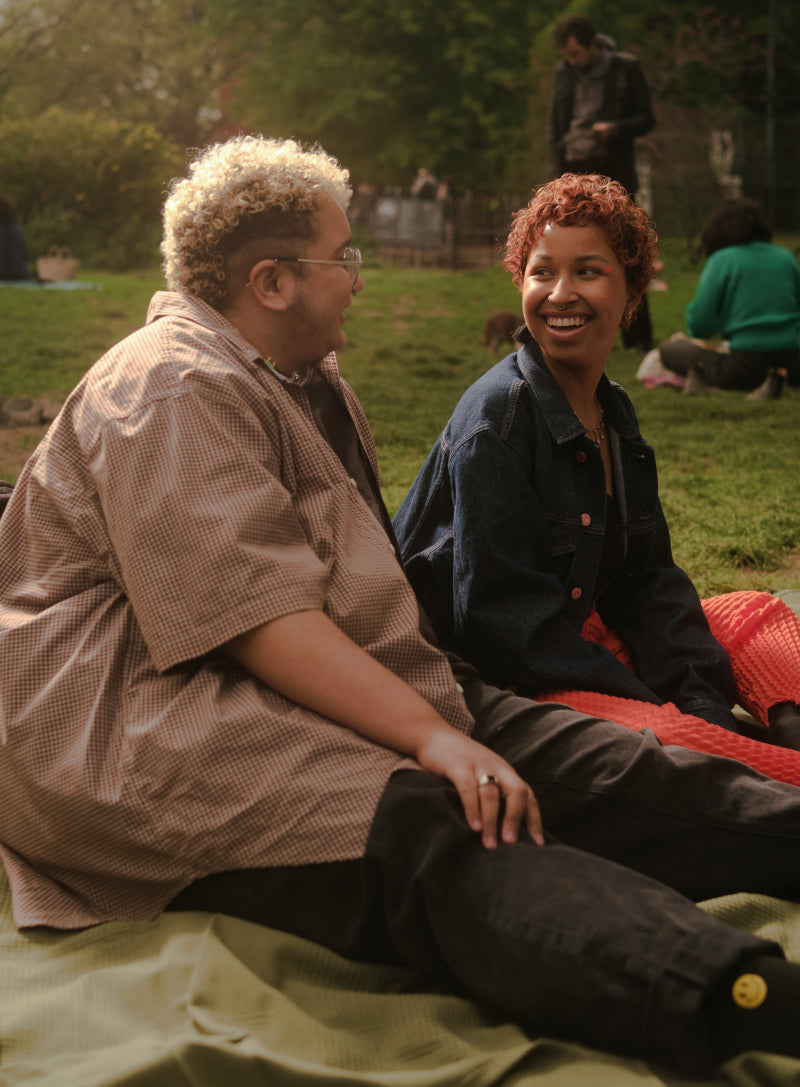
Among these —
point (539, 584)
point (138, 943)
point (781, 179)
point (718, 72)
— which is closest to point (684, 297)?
point (781, 179)

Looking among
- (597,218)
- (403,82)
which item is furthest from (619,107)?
(403,82)

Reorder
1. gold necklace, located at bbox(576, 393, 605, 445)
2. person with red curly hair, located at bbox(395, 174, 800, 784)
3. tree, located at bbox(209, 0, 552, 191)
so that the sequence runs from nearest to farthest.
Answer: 1. person with red curly hair, located at bbox(395, 174, 800, 784)
2. gold necklace, located at bbox(576, 393, 605, 445)
3. tree, located at bbox(209, 0, 552, 191)

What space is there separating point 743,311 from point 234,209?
6579 mm

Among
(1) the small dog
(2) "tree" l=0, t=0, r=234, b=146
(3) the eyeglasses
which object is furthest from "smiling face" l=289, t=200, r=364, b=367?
(2) "tree" l=0, t=0, r=234, b=146

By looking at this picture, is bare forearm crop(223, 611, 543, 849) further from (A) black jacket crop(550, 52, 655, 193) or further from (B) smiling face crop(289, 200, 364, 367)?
(A) black jacket crop(550, 52, 655, 193)

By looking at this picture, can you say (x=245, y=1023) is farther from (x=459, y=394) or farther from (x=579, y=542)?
(x=459, y=394)

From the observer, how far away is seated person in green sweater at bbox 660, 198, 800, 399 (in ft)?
26.5

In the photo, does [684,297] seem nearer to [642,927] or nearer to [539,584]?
[539,584]

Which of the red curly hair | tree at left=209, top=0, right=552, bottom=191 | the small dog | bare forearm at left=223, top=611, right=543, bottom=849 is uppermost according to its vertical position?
tree at left=209, top=0, right=552, bottom=191

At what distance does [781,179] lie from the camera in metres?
20.8

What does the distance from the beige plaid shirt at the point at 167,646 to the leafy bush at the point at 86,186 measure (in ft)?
44.7

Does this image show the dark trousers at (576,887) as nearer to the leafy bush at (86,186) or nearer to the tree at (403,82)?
the leafy bush at (86,186)

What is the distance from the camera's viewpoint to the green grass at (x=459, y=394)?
5.05m

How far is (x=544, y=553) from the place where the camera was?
104 inches
